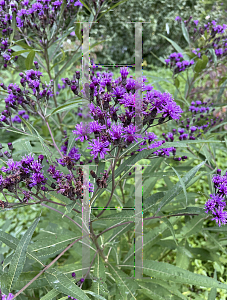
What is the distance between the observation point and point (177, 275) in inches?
39.3

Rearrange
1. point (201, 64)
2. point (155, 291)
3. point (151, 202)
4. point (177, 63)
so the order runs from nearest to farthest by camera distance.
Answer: point (151, 202) < point (155, 291) < point (201, 64) < point (177, 63)

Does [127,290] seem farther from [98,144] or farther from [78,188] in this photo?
[98,144]

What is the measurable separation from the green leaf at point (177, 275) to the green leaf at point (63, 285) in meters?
0.37

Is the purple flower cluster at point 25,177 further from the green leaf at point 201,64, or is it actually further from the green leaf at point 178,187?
the green leaf at point 201,64

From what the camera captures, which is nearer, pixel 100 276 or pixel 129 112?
pixel 129 112

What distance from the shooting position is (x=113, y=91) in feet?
2.96

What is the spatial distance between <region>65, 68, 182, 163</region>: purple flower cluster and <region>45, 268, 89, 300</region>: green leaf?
16.3 inches

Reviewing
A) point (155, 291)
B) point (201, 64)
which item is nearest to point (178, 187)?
point (155, 291)

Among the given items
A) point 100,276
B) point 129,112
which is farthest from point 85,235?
point 129,112

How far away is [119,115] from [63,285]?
1.93ft

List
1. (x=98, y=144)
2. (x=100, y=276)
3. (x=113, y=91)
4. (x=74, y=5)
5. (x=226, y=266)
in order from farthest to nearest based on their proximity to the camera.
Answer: (x=226, y=266) → (x=74, y=5) → (x=100, y=276) → (x=113, y=91) → (x=98, y=144)

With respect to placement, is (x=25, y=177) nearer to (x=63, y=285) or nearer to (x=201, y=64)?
(x=63, y=285)

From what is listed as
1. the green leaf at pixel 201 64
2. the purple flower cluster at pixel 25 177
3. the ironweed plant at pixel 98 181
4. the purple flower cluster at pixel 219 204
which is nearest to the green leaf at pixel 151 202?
the ironweed plant at pixel 98 181

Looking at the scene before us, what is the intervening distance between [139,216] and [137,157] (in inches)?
8.2
